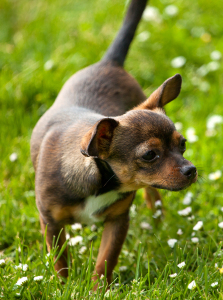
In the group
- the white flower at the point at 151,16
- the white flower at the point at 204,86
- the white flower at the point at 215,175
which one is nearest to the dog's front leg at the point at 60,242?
the white flower at the point at 215,175

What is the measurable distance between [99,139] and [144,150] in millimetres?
329

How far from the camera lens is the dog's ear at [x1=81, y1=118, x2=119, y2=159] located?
9.38ft

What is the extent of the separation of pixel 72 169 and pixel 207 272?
122 centimetres

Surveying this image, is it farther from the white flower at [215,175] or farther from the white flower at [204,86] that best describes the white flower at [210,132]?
the white flower at [204,86]

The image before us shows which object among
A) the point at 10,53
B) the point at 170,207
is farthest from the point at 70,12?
the point at 170,207

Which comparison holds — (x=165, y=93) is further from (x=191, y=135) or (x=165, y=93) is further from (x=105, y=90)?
(x=191, y=135)

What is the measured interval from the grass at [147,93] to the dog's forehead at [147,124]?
2.95 feet

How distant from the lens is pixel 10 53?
6.53 meters

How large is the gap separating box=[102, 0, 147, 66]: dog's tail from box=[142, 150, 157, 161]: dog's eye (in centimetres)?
177

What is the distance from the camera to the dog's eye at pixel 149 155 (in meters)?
3.06

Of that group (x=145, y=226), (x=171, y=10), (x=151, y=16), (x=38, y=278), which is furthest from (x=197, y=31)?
(x=38, y=278)

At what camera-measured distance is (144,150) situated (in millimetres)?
3057

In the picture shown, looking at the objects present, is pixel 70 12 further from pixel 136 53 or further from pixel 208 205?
pixel 208 205

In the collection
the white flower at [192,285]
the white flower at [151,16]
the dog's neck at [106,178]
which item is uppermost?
the dog's neck at [106,178]
